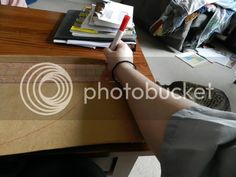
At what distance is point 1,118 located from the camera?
57cm

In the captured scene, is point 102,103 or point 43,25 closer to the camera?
point 102,103

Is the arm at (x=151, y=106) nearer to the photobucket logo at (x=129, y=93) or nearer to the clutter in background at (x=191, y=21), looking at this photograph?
the photobucket logo at (x=129, y=93)

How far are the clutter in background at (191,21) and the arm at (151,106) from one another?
164 cm

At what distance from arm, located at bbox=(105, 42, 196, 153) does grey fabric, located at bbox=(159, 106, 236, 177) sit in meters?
0.03

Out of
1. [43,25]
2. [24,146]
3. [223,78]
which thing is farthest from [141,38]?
[24,146]

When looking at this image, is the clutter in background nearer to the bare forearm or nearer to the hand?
the hand

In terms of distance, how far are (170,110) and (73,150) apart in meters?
0.26

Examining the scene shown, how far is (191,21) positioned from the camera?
2258 mm

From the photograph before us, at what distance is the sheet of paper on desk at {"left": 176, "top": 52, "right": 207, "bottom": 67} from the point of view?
2385 mm

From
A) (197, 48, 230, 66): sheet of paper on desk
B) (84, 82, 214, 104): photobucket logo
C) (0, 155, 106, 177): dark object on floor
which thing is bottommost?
(197, 48, 230, 66): sheet of paper on desk

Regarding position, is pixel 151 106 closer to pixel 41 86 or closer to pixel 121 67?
pixel 121 67

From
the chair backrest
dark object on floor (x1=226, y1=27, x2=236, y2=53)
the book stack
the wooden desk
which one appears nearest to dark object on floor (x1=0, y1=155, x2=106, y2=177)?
the wooden desk

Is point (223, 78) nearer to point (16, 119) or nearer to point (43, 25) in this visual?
point (43, 25)

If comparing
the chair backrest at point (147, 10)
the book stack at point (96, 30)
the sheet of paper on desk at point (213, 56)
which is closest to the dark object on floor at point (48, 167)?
the book stack at point (96, 30)
